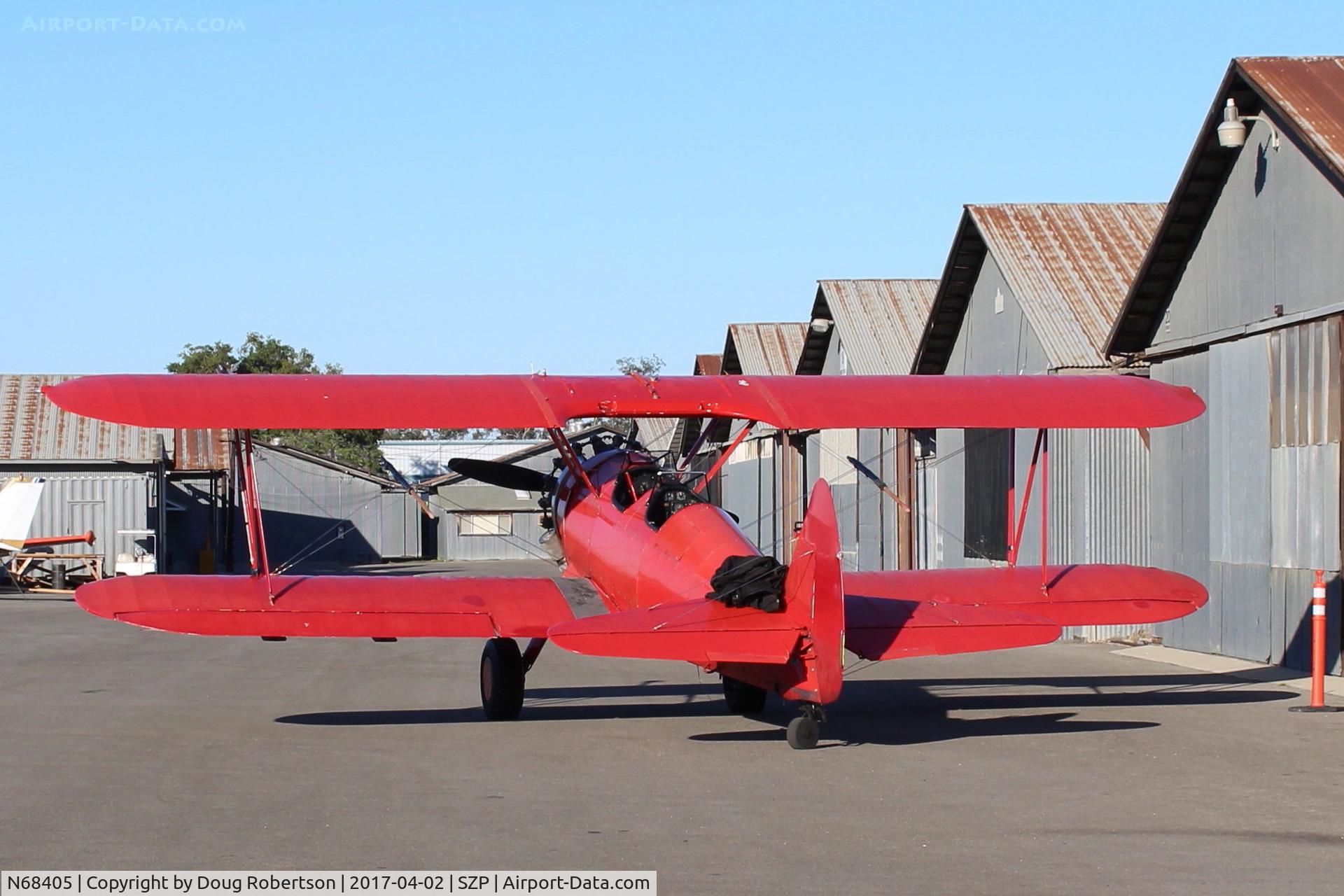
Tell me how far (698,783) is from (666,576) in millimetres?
2235

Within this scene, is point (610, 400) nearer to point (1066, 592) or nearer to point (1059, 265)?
point (1066, 592)

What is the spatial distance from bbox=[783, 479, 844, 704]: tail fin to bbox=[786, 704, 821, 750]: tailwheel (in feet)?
1.33

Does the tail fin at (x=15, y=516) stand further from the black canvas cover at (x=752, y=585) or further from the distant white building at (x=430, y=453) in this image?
the distant white building at (x=430, y=453)

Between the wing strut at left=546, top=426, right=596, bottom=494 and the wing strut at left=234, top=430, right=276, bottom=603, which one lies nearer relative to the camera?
the wing strut at left=234, top=430, right=276, bottom=603

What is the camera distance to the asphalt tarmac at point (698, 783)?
664 centimetres

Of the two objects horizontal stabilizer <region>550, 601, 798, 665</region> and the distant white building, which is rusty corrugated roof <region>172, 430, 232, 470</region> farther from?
horizontal stabilizer <region>550, 601, 798, 665</region>

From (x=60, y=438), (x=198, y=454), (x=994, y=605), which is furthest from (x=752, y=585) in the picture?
(x=198, y=454)

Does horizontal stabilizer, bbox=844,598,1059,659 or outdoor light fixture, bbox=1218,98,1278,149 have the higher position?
outdoor light fixture, bbox=1218,98,1278,149

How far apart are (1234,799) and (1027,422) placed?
468 centimetres

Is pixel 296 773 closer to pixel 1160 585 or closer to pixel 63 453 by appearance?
pixel 1160 585

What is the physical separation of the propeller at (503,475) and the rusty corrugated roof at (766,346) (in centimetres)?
2533

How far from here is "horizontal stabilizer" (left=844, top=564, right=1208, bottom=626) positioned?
39.7 feet

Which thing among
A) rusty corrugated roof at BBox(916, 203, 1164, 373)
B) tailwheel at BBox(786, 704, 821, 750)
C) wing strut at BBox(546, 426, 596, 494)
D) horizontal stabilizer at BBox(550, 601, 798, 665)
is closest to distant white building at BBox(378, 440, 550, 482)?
rusty corrugated roof at BBox(916, 203, 1164, 373)

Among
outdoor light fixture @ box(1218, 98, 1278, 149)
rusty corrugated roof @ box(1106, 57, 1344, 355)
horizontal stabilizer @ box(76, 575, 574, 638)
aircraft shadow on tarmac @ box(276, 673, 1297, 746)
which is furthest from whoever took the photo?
outdoor light fixture @ box(1218, 98, 1278, 149)
